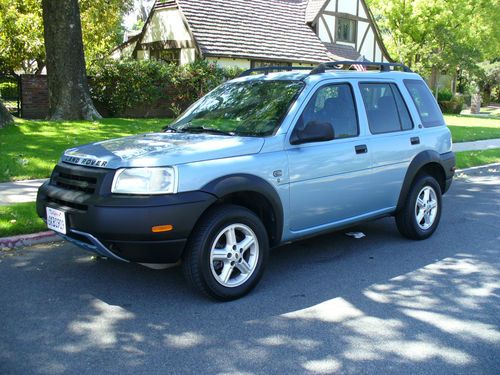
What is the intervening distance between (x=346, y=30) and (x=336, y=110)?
2862cm

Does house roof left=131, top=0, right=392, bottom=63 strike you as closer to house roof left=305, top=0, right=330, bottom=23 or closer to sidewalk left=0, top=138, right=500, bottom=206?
house roof left=305, top=0, right=330, bottom=23

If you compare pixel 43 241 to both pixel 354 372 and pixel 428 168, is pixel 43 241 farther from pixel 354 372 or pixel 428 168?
pixel 428 168

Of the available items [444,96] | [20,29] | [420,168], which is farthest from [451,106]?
[420,168]

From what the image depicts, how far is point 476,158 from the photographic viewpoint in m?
13.4

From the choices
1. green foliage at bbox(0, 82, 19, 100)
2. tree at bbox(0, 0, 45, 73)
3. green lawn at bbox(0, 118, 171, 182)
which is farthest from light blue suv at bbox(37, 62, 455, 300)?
tree at bbox(0, 0, 45, 73)

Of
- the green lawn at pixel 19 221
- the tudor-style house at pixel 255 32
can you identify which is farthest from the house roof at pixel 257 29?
the green lawn at pixel 19 221

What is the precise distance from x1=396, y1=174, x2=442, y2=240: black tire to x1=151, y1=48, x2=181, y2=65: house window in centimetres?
2065

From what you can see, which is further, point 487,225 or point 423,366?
point 487,225

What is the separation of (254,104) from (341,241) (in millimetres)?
2128

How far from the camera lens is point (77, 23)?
15344 mm

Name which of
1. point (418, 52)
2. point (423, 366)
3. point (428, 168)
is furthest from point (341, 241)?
point (418, 52)

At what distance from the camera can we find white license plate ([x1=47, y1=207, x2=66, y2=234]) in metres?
4.60

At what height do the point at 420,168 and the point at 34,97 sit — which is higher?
Result: the point at 34,97

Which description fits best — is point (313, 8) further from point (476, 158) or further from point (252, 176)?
point (252, 176)
